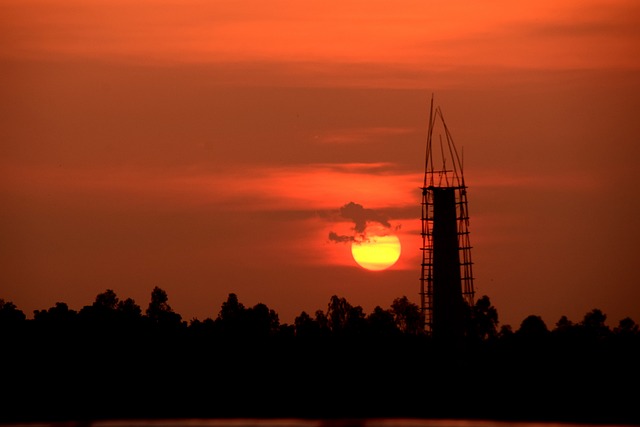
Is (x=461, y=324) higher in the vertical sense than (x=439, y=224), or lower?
lower

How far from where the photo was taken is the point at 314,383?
115 m

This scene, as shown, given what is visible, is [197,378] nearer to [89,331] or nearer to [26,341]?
[26,341]

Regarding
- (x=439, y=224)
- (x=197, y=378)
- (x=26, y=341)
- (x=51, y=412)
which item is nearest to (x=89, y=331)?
(x=26, y=341)

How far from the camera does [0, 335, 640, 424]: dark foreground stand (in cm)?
10194

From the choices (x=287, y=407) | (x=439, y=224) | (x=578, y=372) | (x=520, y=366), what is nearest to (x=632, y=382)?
(x=578, y=372)

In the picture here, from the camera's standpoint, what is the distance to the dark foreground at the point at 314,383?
10194cm

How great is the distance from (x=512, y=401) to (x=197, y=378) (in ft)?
81.3

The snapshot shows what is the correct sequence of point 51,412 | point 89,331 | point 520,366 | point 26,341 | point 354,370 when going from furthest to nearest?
point 89,331 → point 26,341 → point 520,366 → point 354,370 → point 51,412

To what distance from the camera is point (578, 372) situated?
123 metres

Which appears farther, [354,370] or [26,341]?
[26,341]

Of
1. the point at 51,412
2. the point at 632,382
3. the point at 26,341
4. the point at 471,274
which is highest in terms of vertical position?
the point at 471,274

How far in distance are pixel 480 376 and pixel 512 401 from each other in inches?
689

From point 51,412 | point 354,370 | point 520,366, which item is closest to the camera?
point 51,412

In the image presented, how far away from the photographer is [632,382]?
113812mm
